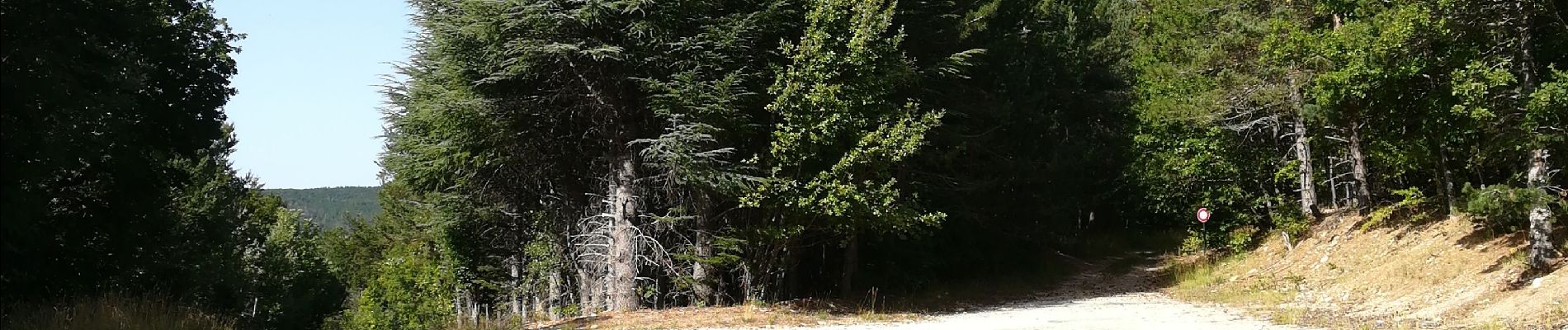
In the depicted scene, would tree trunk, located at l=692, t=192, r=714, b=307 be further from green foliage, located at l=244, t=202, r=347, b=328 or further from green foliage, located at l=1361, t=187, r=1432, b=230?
green foliage, located at l=244, t=202, r=347, b=328

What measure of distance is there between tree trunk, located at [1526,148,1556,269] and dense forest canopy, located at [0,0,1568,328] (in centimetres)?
4

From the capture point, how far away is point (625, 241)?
607 inches

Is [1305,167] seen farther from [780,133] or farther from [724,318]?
[724,318]

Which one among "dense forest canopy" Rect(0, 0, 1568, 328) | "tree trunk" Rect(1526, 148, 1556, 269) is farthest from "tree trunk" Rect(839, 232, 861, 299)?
"tree trunk" Rect(1526, 148, 1556, 269)

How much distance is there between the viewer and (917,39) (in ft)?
59.0

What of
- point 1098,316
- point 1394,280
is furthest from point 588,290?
point 1394,280

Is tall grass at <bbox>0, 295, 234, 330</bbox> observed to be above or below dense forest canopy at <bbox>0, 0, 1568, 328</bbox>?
below

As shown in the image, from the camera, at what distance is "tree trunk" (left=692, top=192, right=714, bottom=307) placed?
15.7 meters

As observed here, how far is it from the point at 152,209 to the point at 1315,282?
66.9ft

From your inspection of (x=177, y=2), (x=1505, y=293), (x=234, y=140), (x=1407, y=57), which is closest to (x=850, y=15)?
(x=1407, y=57)

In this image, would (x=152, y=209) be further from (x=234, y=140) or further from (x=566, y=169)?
(x=234, y=140)

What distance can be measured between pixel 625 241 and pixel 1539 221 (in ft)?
40.7

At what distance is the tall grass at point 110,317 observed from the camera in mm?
9477

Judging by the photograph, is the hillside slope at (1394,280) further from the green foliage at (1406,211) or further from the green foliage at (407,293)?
the green foliage at (407,293)
